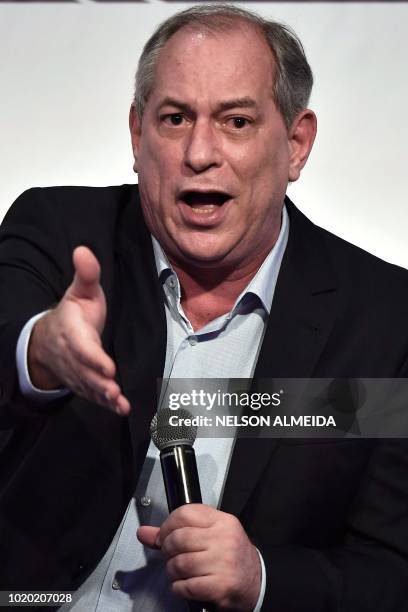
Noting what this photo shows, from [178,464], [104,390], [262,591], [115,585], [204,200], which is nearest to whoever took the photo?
[104,390]

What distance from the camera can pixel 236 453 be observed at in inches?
62.4

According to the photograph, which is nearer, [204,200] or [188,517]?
[188,517]

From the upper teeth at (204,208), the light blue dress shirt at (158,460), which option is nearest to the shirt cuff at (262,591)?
the light blue dress shirt at (158,460)

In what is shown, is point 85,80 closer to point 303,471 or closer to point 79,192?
point 79,192

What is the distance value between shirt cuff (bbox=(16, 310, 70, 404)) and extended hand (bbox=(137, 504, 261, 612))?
21 centimetres

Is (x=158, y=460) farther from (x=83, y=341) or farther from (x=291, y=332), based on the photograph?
(x=83, y=341)

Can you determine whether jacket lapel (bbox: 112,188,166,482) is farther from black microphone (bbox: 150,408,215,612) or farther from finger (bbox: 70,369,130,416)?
finger (bbox: 70,369,130,416)

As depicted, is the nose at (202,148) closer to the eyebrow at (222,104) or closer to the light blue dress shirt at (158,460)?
the eyebrow at (222,104)

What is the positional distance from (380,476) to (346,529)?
0.10 m

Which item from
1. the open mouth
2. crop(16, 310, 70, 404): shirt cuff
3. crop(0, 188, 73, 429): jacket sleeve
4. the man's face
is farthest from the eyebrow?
crop(16, 310, 70, 404): shirt cuff

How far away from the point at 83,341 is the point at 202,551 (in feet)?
1.20

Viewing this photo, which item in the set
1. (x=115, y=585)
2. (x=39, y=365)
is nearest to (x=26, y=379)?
(x=39, y=365)

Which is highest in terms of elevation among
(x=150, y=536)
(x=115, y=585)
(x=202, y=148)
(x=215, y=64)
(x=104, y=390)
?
(x=215, y=64)

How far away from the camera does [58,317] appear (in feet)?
3.83
